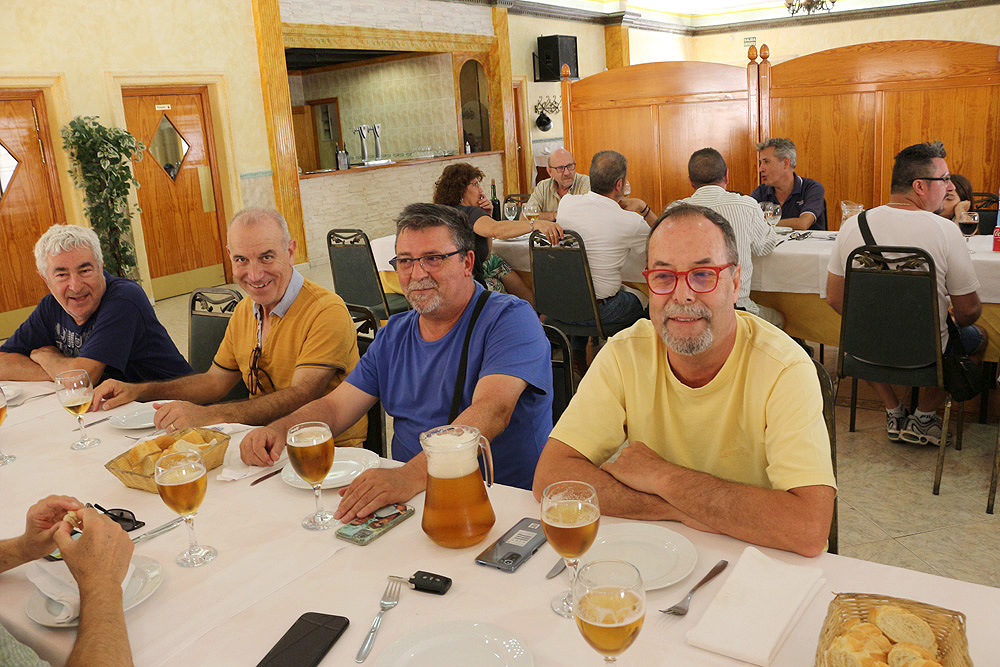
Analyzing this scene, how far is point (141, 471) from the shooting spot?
1.70 metres

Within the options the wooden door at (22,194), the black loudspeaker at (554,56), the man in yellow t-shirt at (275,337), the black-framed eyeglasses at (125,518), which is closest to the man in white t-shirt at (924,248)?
the man in yellow t-shirt at (275,337)

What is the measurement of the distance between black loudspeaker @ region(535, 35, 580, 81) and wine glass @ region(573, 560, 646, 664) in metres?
12.0

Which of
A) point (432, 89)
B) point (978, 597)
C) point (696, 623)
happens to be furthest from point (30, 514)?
point (432, 89)

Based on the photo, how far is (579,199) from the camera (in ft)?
14.5

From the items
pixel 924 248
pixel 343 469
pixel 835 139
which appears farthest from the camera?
pixel 835 139

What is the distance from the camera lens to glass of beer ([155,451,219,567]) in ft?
4.32

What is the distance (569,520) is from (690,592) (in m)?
0.22

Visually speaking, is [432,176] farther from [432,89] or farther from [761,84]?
[761,84]

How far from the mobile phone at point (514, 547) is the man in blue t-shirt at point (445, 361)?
539 millimetres

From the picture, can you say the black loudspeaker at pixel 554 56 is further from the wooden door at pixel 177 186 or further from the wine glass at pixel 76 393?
the wine glass at pixel 76 393

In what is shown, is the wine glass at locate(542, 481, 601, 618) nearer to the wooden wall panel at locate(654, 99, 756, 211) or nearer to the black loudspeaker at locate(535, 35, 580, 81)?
the wooden wall panel at locate(654, 99, 756, 211)

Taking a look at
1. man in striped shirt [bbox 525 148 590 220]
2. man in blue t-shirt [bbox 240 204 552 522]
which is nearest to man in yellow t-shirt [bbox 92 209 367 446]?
man in blue t-shirt [bbox 240 204 552 522]

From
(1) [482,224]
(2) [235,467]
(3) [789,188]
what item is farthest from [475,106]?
(2) [235,467]

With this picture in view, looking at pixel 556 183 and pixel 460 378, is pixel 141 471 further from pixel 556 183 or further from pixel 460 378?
pixel 556 183
